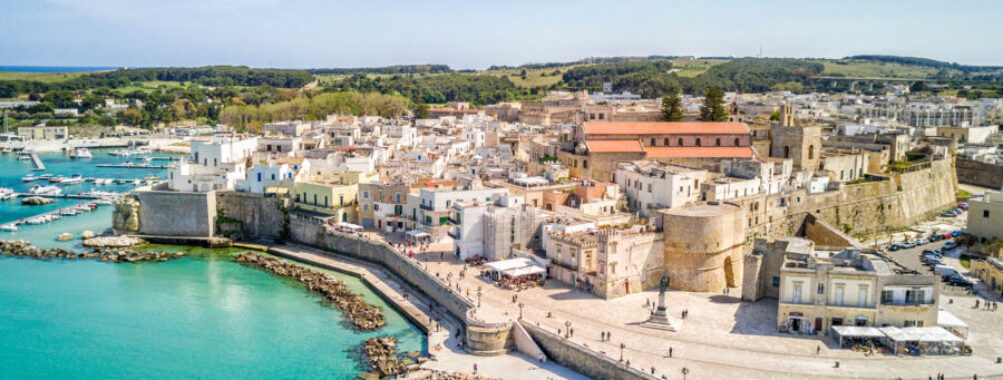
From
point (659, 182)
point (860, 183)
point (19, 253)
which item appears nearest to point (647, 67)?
point (860, 183)

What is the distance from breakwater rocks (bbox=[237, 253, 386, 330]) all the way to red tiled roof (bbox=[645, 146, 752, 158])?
16603 mm

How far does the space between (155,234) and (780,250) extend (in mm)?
29040

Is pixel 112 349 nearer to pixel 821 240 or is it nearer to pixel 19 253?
pixel 19 253

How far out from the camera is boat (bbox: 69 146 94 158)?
7506 centimetres

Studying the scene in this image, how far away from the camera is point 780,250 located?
24.4 meters

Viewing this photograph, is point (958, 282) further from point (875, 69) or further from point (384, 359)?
point (875, 69)

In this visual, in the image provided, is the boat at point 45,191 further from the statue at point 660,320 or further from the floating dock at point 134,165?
the statue at point 660,320

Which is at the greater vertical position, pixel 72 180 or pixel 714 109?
pixel 714 109

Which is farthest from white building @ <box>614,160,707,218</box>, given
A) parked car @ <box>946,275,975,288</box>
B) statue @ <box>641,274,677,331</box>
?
parked car @ <box>946,275,975,288</box>

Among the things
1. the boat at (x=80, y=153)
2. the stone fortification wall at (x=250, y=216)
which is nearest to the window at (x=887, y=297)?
the stone fortification wall at (x=250, y=216)

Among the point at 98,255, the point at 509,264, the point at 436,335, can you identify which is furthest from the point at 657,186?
the point at 98,255

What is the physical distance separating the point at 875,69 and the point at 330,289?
13271cm

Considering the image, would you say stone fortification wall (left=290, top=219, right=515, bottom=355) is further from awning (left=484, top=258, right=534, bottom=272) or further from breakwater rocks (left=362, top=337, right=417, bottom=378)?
breakwater rocks (left=362, top=337, right=417, bottom=378)

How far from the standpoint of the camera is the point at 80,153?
75.1 metres
